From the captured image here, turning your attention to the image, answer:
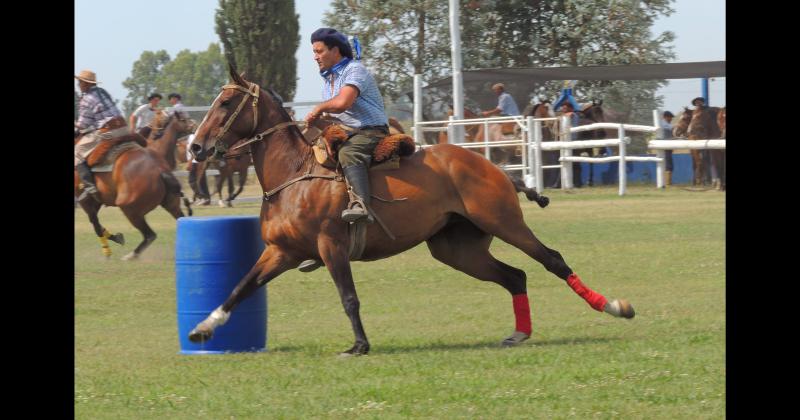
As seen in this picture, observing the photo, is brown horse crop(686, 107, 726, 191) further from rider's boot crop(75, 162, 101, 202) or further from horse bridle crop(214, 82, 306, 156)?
horse bridle crop(214, 82, 306, 156)

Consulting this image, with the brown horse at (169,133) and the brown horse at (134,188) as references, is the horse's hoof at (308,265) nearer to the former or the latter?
the brown horse at (134,188)

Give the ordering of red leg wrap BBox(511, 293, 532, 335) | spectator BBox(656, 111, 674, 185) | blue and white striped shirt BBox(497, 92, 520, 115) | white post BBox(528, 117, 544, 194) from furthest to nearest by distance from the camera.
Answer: spectator BBox(656, 111, 674, 185), blue and white striped shirt BBox(497, 92, 520, 115), white post BBox(528, 117, 544, 194), red leg wrap BBox(511, 293, 532, 335)

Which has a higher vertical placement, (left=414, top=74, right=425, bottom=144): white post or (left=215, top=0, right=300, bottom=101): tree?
(left=215, top=0, right=300, bottom=101): tree

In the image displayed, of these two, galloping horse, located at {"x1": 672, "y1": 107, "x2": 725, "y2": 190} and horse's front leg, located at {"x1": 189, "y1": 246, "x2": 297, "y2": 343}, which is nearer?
horse's front leg, located at {"x1": 189, "y1": 246, "x2": 297, "y2": 343}

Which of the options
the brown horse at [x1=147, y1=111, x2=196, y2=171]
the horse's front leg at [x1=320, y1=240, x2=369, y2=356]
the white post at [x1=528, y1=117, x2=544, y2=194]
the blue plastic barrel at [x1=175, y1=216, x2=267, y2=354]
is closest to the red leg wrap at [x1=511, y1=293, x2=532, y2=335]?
the horse's front leg at [x1=320, y1=240, x2=369, y2=356]

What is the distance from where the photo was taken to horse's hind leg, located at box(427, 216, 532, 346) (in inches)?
461

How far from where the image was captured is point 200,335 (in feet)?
35.8

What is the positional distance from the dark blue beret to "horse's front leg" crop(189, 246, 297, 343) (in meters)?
1.63

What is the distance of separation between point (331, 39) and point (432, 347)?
251 centimetres

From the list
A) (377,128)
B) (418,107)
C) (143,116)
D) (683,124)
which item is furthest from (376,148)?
(418,107)

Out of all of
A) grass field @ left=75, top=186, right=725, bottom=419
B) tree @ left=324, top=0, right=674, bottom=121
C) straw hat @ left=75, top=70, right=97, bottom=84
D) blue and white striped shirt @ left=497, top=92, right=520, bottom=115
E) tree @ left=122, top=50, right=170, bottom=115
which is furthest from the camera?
tree @ left=122, top=50, right=170, bottom=115

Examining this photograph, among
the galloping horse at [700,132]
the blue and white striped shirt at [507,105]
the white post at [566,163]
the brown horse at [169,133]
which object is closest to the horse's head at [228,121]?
the brown horse at [169,133]

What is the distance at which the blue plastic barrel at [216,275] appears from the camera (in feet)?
37.0

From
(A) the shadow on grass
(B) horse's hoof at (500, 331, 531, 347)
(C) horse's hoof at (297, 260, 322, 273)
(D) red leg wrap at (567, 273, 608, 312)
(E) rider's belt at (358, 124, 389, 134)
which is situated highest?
(E) rider's belt at (358, 124, 389, 134)
